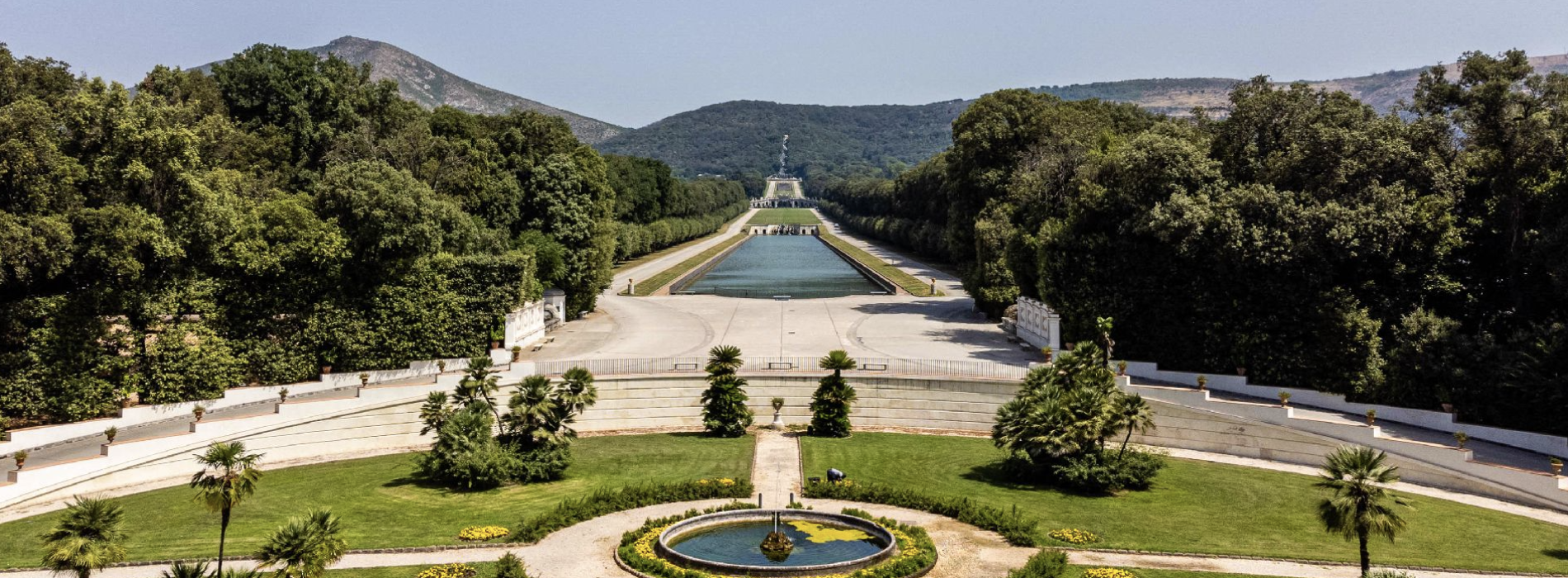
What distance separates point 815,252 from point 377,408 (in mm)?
100274

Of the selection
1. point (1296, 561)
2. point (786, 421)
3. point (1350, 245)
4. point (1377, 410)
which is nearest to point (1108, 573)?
point (1296, 561)

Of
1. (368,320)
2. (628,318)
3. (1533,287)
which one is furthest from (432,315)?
(1533,287)

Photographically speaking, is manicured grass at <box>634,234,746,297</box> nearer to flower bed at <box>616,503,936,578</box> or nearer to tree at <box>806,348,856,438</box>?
tree at <box>806,348,856,438</box>

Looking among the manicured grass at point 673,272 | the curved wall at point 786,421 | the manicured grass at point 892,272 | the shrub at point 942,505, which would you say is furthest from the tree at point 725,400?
the manicured grass at point 673,272

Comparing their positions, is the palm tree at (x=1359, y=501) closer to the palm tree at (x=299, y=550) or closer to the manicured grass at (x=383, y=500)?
the manicured grass at (x=383, y=500)

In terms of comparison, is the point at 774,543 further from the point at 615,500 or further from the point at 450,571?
the point at 450,571

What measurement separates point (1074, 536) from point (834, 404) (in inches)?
528

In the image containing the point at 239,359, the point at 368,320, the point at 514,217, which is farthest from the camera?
the point at 514,217

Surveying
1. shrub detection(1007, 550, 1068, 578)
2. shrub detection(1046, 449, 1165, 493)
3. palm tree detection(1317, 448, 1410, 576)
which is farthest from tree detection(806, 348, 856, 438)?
palm tree detection(1317, 448, 1410, 576)

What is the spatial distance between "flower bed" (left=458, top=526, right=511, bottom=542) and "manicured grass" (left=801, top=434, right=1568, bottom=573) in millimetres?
10583

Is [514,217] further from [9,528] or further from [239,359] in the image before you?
[9,528]

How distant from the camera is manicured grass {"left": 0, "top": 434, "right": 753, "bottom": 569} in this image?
1014 inches

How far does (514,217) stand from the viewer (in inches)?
2197

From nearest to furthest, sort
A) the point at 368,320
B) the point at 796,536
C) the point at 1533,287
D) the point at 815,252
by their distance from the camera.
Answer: the point at 796,536 → the point at 1533,287 → the point at 368,320 → the point at 815,252
